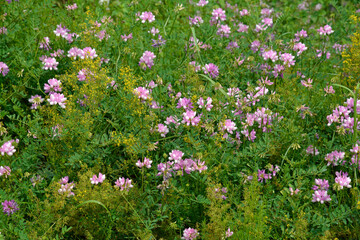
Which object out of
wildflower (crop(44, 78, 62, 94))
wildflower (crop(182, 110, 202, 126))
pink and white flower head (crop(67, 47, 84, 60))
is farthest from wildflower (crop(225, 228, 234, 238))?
pink and white flower head (crop(67, 47, 84, 60))

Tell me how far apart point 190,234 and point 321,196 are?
0.89 meters

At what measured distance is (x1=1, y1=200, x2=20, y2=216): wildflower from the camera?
2583 millimetres

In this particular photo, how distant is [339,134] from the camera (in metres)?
3.05

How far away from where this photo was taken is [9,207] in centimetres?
260

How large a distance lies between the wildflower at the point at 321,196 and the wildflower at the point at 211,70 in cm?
129

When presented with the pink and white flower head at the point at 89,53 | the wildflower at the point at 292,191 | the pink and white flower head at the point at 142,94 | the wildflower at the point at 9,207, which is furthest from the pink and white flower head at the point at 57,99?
the wildflower at the point at 292,191

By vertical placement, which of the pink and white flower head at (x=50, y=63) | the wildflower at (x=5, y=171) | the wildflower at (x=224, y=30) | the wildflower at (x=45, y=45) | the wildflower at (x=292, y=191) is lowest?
the wildflower at (x=292, y=191)

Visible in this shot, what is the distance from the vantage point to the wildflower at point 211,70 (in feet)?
11.6

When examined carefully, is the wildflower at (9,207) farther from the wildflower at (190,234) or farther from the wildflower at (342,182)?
the wildflower at (342,182)

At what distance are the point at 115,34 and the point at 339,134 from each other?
2.25m

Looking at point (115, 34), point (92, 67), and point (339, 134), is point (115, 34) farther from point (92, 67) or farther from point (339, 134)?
point (339, 134)

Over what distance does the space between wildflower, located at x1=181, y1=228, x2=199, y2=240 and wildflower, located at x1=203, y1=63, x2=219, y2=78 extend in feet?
4.66

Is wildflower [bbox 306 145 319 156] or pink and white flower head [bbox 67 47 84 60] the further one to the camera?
pink and white flower head [bbox 67 47 84 60]

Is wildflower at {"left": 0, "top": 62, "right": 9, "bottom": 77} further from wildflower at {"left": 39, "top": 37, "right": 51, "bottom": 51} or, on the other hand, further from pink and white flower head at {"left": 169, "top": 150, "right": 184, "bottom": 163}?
pink and white flower head at {"left": 169, "top": 150, "right": 184, "bottom": 163}
